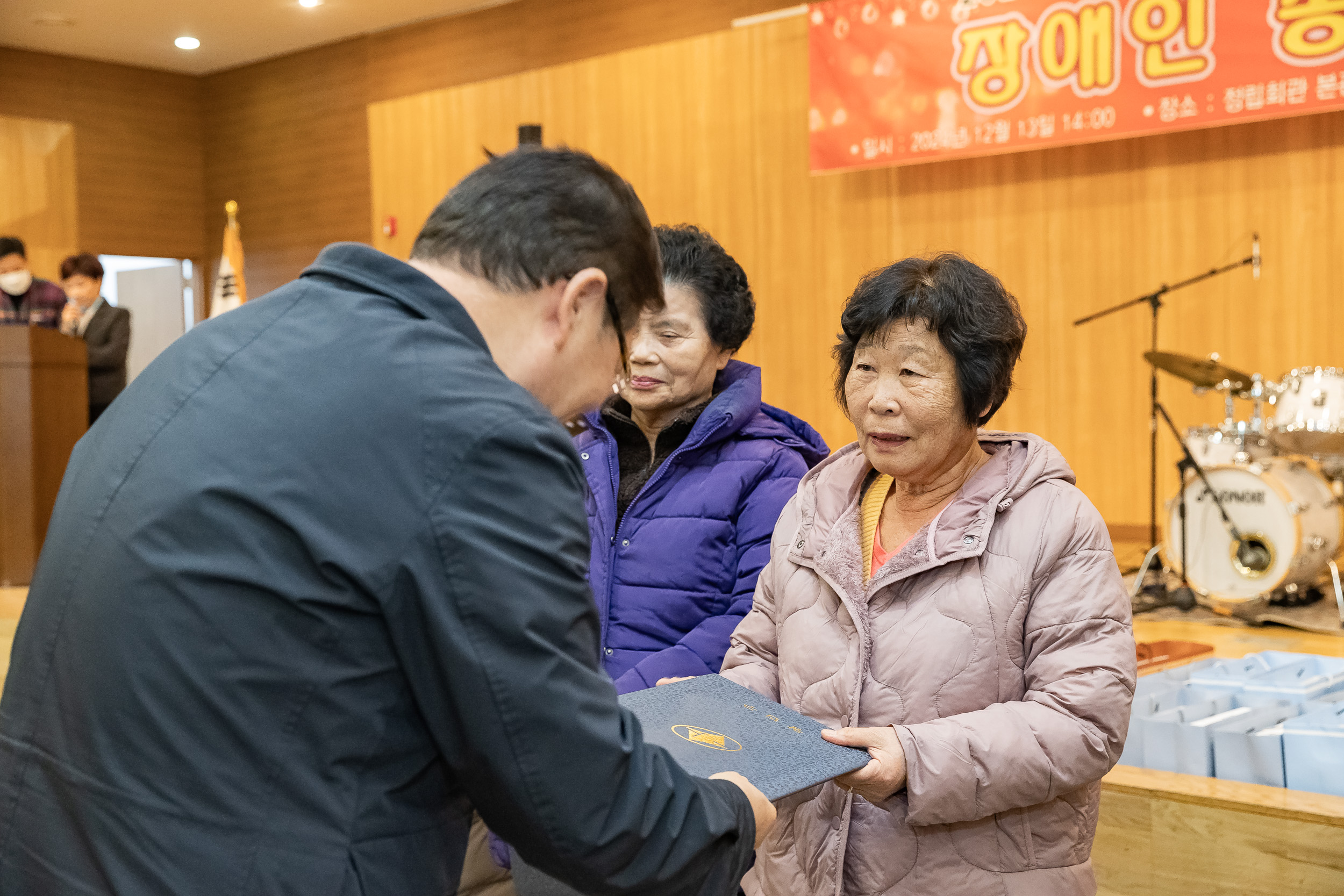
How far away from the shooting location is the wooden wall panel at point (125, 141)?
10.9 m

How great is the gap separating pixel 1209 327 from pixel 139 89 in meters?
10.2

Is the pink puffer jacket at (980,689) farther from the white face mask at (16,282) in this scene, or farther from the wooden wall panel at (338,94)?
the wooden wall panel at (338,94)

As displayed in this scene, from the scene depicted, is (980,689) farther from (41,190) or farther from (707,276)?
(41,190)

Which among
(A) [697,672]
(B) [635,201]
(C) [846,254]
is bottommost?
(A) [697,672]

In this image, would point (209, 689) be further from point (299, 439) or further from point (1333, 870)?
point (1333, 870)

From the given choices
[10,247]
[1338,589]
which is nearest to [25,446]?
[10,247]

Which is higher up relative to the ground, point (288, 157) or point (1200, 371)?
point (288, 157)

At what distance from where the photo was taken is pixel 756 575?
6.38ft

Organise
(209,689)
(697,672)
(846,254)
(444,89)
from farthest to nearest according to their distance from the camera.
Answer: (444,89) < (846,254) < (697,672) < (209,689)

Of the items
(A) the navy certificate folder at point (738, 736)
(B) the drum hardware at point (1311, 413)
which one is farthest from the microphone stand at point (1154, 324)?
(A) the navy certificate folder at point (738, 736)

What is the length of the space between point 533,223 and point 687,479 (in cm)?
100

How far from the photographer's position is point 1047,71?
238 inches

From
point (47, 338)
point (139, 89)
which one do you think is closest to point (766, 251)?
point (47, 338)

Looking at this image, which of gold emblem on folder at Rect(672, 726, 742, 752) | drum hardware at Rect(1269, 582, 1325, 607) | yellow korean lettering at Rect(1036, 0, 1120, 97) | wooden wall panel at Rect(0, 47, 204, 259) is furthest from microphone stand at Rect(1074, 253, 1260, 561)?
wooden wall panel at Rect(0, 47, 204, 259)
